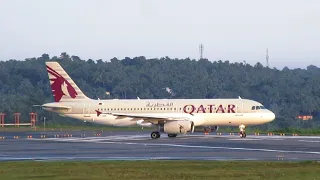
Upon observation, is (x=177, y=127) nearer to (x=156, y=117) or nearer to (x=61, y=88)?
(x=156, y=117)

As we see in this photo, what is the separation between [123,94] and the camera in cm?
14800

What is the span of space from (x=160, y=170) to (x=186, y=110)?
1384 inches

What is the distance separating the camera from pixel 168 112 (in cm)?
6750

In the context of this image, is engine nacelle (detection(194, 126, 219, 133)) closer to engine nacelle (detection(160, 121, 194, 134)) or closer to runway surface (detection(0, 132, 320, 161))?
engine nacelle (detection(160, 121, 194, 134))

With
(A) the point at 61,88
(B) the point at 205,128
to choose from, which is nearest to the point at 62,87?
(A) the point at 61,88

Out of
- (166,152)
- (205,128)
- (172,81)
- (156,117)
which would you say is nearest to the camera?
(166,152)

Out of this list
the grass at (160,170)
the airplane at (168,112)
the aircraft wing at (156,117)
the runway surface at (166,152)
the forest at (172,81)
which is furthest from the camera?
the forest at (172,81)

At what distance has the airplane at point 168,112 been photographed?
65.6 meters

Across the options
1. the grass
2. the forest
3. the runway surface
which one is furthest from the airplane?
the forest

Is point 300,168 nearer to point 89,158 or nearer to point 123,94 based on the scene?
point 89,158

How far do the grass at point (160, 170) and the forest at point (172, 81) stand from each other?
85.6 m

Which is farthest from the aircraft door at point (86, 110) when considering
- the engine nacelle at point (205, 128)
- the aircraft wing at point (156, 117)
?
the engine nacelle at point (205, 128)

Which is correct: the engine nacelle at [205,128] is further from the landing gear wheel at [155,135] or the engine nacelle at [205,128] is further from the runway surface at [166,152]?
the runway surface at [166,152]

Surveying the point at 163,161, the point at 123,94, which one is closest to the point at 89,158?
the point at 163,161
